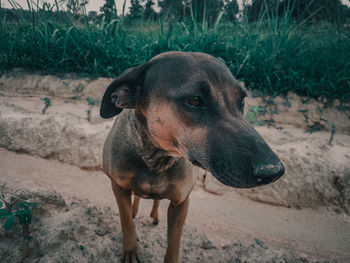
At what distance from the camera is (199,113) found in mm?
1553

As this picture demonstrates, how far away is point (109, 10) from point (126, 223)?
543 centimetres

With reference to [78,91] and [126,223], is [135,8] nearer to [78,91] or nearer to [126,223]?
[78,91]

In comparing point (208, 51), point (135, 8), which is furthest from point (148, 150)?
point (135, 8)

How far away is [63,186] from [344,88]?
501cm

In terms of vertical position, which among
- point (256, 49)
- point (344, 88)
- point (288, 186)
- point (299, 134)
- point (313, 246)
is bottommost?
point (313, 246)

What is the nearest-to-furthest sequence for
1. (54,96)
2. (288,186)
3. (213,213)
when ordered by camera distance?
1. (213,213)
2. (288,186)
3. (54,96)

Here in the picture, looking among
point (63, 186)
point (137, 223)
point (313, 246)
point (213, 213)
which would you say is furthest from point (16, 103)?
point (313, 246)

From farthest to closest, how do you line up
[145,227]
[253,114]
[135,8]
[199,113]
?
1. [135,8]
2. [253,114]
3. [145,227]
4. [199,113]

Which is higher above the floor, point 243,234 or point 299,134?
point 299,134

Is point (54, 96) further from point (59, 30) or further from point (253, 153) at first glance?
point (253, 153)

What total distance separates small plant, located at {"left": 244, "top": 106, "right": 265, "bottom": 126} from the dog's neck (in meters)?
2.76

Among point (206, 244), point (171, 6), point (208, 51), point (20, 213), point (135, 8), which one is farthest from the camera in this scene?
point (171, 6)

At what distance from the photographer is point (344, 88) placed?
4652 millimetres

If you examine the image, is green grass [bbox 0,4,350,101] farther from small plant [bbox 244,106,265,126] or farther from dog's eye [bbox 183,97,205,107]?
dog's eye [bbox 183,97,205,107]
